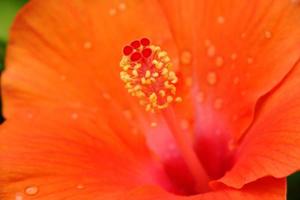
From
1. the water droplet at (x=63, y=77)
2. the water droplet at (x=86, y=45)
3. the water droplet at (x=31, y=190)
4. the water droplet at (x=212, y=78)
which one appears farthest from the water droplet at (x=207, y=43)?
the water droplet at (x=31, y=190)

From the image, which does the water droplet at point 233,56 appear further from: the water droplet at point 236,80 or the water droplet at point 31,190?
the water droplet at point 31,190

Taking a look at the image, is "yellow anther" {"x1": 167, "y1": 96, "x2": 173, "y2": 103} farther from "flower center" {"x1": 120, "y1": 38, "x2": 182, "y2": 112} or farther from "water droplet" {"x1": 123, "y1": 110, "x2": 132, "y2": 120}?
"water droplet" {"x1": 123, "y1": 110, "x2": 132, "y2": 120}

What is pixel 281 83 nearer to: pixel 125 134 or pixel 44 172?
A: pixel 125 134

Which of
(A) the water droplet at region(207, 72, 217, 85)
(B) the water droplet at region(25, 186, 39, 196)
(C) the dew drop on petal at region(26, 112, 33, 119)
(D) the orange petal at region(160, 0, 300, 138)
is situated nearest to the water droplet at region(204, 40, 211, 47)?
(D) the orange petal at region(160, 0, 300, 138)

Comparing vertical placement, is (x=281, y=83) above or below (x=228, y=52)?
below

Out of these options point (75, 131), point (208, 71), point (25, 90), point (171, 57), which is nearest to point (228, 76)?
point (208, 71)

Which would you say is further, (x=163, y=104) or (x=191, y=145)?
(x=191, y=145)

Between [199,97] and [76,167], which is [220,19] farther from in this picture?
[76,167]
